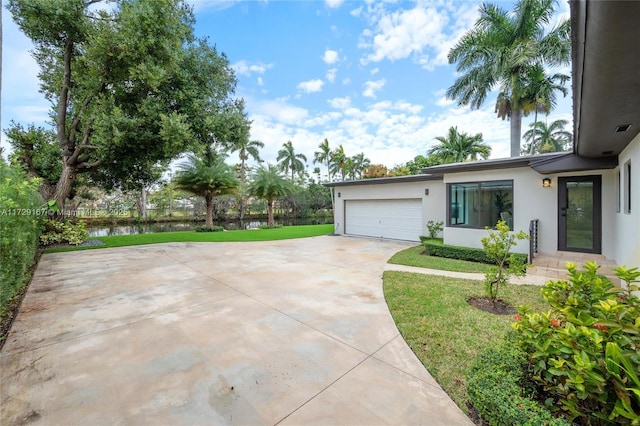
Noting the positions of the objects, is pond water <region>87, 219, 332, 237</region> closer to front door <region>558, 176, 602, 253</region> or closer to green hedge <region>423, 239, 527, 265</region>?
green hedge <region>423, 239, 527, 265</region>

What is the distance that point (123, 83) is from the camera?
9656 millimetres

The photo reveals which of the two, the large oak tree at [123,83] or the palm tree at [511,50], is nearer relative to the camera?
the large oak tree at [123,83]

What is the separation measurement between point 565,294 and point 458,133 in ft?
71.5

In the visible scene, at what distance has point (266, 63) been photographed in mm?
14023

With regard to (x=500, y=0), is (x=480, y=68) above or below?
below

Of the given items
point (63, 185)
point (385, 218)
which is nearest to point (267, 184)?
point (385, 218)

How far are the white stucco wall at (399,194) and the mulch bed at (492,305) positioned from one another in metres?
6.23

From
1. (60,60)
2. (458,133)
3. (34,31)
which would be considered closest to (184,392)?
(34,31)

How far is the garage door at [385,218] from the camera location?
1141 cm

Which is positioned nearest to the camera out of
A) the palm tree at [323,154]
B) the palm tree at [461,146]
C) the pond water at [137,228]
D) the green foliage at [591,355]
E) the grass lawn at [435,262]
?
the green foliage at [591,355]

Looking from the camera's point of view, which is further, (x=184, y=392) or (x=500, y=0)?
(x=500, y=0)

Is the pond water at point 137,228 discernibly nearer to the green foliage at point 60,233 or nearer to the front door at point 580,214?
the green foliage at point 60,233

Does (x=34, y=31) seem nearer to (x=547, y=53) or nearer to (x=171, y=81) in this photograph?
(x=171, y=81)

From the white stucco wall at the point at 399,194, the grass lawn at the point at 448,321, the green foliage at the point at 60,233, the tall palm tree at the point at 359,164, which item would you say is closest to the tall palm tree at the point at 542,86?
the white stucco wall at the point at 399,194
